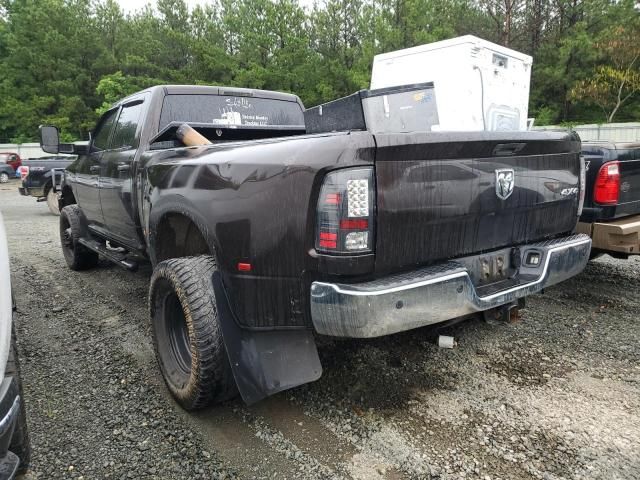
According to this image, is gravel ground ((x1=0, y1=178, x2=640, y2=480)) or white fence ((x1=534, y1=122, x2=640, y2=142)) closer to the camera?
gravel ground ((x1=0, y1=178, x2=640, y2=480))

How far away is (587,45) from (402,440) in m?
29.4

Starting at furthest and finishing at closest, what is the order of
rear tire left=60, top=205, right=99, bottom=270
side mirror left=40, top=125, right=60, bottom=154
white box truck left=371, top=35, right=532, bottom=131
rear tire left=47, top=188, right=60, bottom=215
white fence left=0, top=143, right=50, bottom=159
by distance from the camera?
white fence left=0, top=143, right=50, bottom=159 → rear tire left=47, top=188, right=60, bottom=215 → white box truck left=371, top=35, right=532, bottom=131 → rear tire left=60, top=205, right=99, bottom=270 → side mirror left=40, top=125, right=60, bottom=154

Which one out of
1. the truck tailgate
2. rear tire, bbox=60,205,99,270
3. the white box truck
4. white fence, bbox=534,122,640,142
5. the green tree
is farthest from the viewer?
the green tree

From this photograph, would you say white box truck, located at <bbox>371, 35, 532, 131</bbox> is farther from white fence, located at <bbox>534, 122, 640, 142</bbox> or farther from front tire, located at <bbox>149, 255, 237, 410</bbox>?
white fence, located at <bbox>534, 122, 640, 142</bbox>

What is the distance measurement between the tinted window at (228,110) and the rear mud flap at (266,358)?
2.13 m

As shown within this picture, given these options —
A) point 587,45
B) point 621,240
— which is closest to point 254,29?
point 587,45

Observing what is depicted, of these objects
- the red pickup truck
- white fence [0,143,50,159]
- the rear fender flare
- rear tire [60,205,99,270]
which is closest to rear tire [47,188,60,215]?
rear tire [60,205,99,270]

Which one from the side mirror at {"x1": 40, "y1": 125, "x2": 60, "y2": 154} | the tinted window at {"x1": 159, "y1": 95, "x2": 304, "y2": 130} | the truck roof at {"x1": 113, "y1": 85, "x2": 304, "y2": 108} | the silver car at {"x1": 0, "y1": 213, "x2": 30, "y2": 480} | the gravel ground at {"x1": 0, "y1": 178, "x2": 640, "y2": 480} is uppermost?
the truck roof at {"x1": 113, "y1": 85, "x2": 304, "y2": 108}

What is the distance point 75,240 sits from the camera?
529 centimetres

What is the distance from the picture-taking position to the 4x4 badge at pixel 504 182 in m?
2.37

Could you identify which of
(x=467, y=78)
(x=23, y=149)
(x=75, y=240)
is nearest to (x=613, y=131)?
(x=467, y=78)

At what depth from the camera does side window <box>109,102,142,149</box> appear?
12.8 feet

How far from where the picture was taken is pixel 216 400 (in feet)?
8.11

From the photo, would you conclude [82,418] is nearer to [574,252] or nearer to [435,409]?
[435,409]
